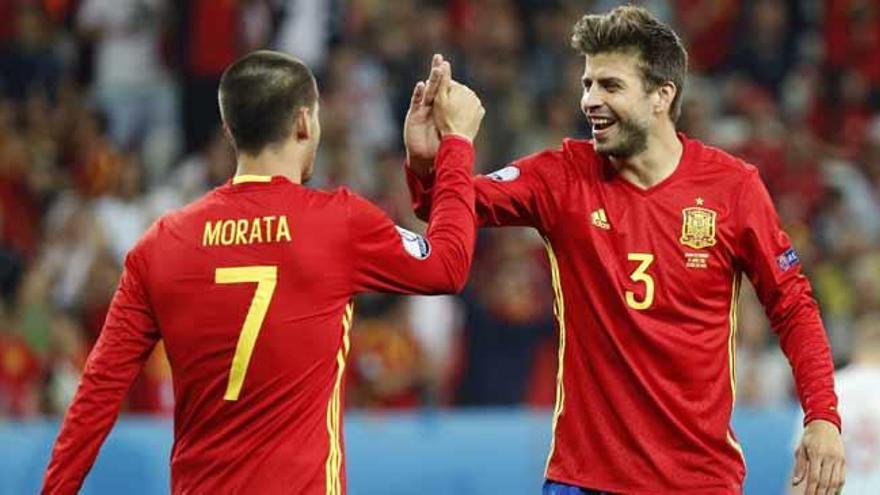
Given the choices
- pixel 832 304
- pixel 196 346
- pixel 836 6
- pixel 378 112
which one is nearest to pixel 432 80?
pixel 196 346

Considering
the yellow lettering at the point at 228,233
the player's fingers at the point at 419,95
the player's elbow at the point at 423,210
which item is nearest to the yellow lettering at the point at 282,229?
the yellow lettering at the point at 228,233

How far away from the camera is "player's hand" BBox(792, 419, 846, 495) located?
581 cm

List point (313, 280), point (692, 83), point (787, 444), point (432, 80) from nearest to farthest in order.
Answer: point (313, 280) < point (432, 80) < point (787, 444) < point (692, 83)

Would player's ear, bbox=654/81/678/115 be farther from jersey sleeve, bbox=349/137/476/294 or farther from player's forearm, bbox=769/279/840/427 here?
jersey sleeve, bbox=349/137/476/294

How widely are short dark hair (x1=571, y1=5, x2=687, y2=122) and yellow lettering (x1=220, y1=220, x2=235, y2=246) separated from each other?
1.31 m

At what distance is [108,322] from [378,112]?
823cm

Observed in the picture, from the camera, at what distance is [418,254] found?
18.1ft

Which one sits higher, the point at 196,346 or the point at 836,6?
the point at 836,6

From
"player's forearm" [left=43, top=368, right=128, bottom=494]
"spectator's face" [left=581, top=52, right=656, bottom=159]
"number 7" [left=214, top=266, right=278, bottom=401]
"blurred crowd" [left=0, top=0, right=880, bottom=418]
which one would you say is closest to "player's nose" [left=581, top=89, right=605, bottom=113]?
"spectator's face" [left=581, top=52, right=656, bottom=159]

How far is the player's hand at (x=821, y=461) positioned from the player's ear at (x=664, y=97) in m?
1.06

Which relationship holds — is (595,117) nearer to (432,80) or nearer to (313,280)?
(432,80)

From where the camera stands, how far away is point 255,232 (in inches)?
216

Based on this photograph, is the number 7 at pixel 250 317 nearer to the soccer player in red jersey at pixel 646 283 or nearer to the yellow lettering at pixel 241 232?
the yellow lettering at pixel 241 232

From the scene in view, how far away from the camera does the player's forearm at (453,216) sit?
5.53 metres
